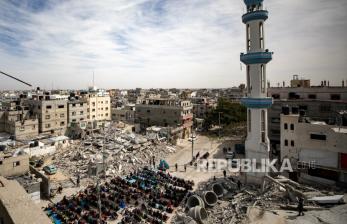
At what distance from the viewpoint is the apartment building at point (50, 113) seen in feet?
160

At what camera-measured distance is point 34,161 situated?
114ft

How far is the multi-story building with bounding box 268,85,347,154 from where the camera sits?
35.1 metres

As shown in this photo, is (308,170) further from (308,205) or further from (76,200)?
(76,200)

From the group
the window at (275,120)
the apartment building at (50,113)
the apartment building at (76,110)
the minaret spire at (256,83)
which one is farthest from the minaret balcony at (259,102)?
the apartment building at (50,113)

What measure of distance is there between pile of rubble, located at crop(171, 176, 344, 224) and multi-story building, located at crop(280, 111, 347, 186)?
14.5 feet

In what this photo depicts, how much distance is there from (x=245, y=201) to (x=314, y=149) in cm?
1115

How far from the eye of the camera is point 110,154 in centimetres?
3650

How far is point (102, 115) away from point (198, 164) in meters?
37.5

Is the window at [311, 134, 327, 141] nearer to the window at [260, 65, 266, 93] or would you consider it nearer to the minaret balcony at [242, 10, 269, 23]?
the window at [260, 65, 266, 93]

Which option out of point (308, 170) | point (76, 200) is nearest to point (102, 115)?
point (76, 200)

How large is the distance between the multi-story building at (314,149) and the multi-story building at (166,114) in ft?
83.6

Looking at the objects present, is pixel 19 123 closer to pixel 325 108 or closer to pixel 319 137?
pixel 319 137

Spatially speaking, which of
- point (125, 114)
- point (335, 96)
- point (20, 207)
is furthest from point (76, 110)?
point (335, 96)

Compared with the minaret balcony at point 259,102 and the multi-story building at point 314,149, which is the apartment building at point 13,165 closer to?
the minaret balcony at point 259,102
